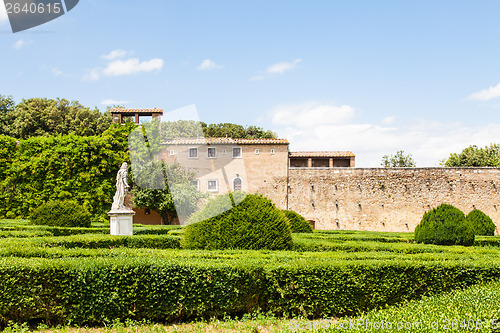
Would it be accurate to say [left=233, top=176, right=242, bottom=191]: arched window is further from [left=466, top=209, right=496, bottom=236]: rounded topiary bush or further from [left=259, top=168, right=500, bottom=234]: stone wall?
[left=466, top=209, right=496, bottom=236]: rounded topiary bush

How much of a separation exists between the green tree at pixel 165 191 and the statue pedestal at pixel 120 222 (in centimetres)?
1301

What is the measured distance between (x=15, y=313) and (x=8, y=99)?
35.4m

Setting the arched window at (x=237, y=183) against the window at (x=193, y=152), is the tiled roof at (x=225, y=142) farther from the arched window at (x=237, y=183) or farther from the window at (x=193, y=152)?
the arched window at (x=237, y=183)

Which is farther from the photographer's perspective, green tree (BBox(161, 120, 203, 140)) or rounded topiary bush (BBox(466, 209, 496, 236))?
green tree (BBox(161, 120, 203, 140))

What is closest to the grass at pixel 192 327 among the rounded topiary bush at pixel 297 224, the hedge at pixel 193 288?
the hedge at pixel 193 288

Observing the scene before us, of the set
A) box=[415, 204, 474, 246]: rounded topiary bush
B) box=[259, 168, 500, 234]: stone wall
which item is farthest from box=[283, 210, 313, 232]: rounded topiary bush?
box=[259, 168, 500, 234]: stone wall

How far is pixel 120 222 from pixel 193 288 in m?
7.94

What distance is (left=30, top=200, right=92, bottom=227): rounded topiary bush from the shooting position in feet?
49.5

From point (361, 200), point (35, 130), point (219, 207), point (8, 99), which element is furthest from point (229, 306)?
point (8, 99)

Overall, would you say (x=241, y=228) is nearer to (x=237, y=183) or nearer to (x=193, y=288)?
(x=193, y=288)

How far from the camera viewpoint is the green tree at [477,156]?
3394 cm

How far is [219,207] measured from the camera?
837 cm

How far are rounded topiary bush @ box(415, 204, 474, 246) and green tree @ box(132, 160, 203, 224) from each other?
1626 centimetres

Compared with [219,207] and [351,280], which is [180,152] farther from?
[351,280]
